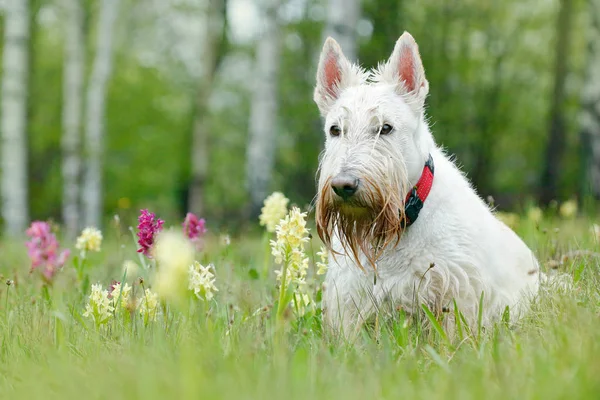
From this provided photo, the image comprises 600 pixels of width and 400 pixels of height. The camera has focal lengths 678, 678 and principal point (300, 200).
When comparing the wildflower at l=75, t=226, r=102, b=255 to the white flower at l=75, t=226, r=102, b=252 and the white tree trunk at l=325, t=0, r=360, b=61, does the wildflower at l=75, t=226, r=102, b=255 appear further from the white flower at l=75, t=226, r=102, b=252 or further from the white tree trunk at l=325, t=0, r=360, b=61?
the white tree trunk at l=325, t=0, r=360, b=61

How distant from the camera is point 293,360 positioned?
251 cm

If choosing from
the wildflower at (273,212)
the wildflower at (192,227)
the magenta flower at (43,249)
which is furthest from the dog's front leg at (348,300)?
the magenta flower at (43,249)

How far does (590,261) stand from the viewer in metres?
4.02

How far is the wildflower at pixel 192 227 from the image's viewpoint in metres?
4.67

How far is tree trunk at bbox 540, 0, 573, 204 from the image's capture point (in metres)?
21.1

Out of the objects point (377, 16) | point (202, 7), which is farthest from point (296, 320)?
point (202, 7)

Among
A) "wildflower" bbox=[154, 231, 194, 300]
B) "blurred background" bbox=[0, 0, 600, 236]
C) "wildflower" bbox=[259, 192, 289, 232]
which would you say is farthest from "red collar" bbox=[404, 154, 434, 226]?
"blurred background" bbox=[0, 0, 600, 236]

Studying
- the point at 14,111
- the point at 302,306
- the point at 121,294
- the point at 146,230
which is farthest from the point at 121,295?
the point at 14,111

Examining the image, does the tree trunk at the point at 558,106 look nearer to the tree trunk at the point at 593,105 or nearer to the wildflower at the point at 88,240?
the tree trunk at the point at 593,105

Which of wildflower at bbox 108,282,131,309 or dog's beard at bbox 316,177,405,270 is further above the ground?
dog's beard at bbox 316,177,405,270

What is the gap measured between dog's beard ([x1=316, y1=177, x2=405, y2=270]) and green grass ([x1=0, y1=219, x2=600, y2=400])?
0.45m

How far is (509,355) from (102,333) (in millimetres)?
1953

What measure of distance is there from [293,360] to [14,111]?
12346 millimetres

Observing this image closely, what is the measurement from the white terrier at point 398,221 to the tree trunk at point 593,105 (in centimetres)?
944
